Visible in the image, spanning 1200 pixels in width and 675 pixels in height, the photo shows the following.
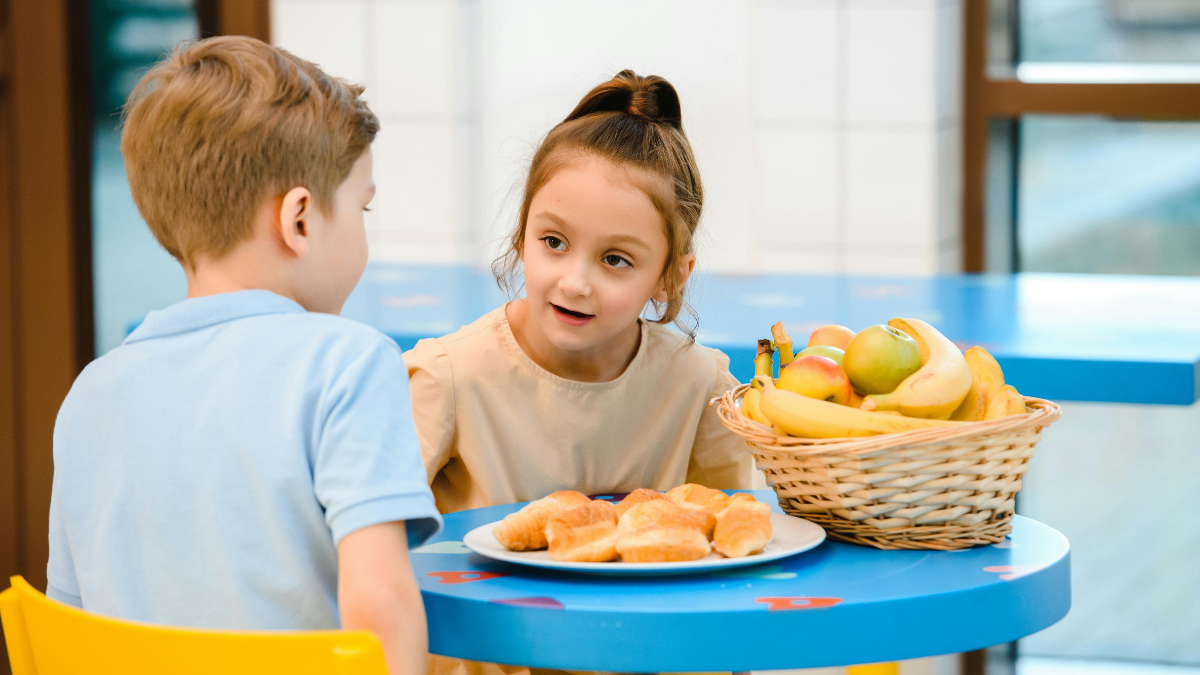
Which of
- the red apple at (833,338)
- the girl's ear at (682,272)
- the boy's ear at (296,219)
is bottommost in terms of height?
the red apple at (833,338)

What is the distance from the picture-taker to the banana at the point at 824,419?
0.97 metres

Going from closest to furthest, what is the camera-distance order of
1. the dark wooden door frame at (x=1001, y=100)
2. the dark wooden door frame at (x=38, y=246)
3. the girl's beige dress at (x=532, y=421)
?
the girl's beige dress at (x=532, y=421)
the dark wooden door frame at (x=38, y=246)
the dark wooden door frame at (x=1001, y=100)

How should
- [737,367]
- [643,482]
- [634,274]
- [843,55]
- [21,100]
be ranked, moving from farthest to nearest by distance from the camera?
1. [843,55]
2. [21,100]
3. [737,367]
4. [643,482]
5. [634,274]

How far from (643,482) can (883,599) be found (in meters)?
0.58

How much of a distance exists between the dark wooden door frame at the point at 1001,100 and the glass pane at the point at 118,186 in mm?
1907

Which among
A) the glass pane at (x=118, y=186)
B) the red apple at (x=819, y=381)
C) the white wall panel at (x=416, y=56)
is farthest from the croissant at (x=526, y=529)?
the white wall panel at (x=416, y=56)

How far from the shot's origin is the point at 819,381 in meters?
1.04

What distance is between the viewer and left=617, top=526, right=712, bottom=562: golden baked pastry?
0.94 metres

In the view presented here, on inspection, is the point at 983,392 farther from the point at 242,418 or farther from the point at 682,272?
the point at 242,418

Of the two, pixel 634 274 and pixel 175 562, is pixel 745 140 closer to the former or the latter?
pixel 634 274

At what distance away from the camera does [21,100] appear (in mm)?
2377

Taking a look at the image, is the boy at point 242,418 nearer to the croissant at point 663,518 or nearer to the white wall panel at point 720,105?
the croissant at point 663,518

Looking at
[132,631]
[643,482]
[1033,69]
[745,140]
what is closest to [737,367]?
[643,482]

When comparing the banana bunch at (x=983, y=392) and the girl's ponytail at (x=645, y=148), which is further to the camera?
the girl's ponytail at (x=645, y=148)
